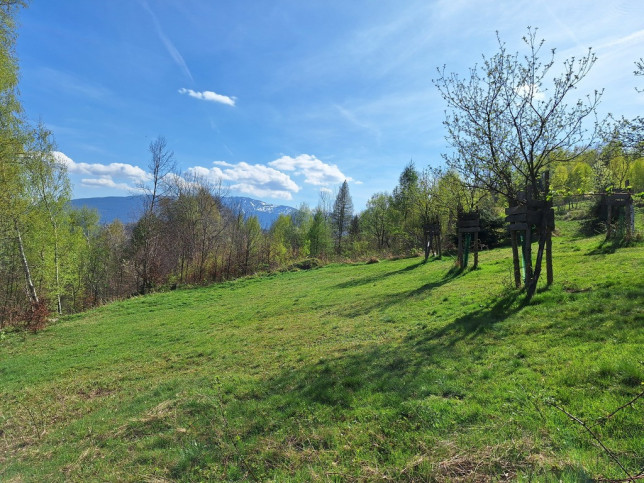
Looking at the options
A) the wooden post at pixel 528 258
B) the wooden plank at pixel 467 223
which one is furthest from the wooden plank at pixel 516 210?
the wooden plank at pixel 467 223

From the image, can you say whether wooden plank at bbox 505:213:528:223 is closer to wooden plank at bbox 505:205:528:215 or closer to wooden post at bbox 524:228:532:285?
wooden plank at bbox 505:205:528:215

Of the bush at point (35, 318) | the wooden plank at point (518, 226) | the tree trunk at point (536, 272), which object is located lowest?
the bush at point (35, 318)

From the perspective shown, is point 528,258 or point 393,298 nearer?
point 528,258

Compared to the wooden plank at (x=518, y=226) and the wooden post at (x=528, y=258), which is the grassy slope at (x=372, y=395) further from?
the wooden plank at (x=518, y=226)

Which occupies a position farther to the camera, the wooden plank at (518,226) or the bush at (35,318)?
the bush at (35,318)

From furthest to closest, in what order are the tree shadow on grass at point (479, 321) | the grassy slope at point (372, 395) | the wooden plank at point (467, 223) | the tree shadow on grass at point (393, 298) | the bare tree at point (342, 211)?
1. the bare tree at point (342, 211)
2. the wooden plank at point (467, 223)
3. the tree shadow on grass at point (393, 298)
4. the tree shadow on grass at point (479, 321)
5. the grassy slope at point (372, 395)

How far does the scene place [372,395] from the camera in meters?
4.68

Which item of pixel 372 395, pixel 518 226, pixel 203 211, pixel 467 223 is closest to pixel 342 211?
pixel 203 211

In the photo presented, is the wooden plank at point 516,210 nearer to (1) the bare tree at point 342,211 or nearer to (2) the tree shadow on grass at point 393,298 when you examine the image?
(2) the tree shadow on grass at point 393,298

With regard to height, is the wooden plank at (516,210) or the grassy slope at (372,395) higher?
the wooden plank at (516,210)

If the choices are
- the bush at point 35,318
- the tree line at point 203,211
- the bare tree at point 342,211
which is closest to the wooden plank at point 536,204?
the tree line at point 203,211

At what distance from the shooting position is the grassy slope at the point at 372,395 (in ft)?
10.4

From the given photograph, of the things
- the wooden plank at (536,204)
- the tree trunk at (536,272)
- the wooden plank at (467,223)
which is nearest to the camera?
the tree trunk at (536,272)

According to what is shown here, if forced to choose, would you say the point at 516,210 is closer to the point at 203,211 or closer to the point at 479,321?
the point at 479,321
